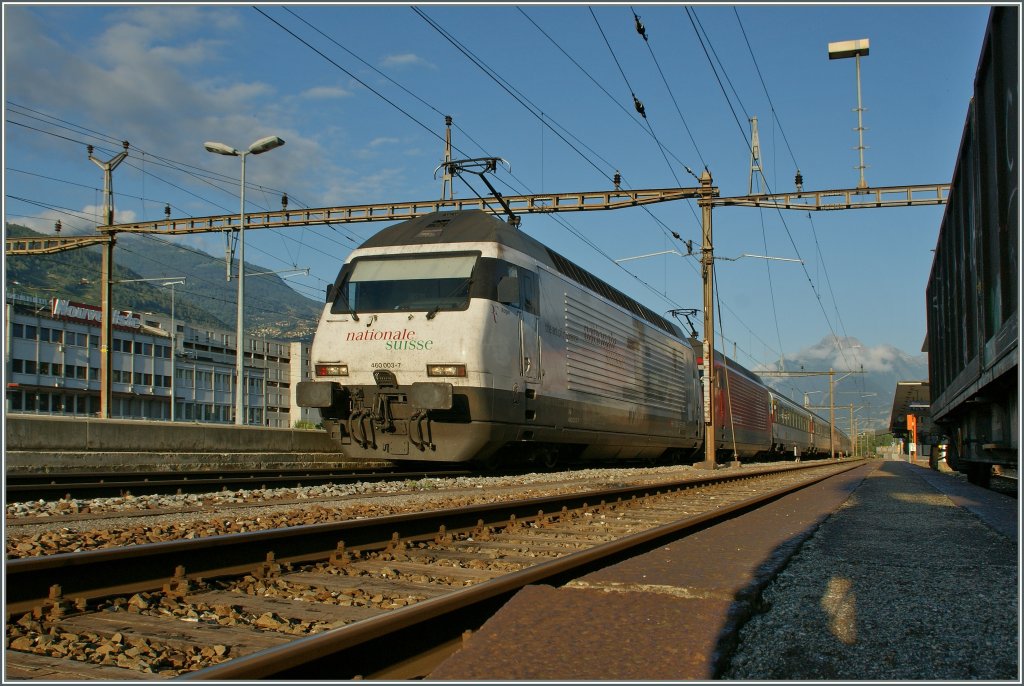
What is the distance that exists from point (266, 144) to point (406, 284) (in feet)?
43.9

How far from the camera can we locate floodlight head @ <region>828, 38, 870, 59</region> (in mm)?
21859

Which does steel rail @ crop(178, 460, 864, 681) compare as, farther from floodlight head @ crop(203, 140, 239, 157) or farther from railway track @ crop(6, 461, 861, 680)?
floodlight head @ crop(203, 140, 239, 157)

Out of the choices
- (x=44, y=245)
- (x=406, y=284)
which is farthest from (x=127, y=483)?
(x=44, y=245)

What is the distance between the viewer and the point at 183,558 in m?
4.44

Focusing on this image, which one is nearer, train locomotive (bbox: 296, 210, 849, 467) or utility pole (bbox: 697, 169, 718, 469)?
train locomotive (bbox: 296, 210, 849, 467)

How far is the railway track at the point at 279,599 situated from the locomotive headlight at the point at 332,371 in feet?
20.5

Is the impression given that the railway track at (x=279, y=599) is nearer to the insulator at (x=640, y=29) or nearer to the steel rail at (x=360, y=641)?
the steel rail at (x=360, y=641)

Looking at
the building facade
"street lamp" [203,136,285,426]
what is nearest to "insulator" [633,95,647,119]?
"street lamp" [203,136,285,426]

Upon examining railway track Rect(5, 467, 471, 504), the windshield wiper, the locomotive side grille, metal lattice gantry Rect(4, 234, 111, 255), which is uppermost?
metal lattice gantry Rect(4, 234, 111, 255)

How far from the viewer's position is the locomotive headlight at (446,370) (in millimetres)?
11688

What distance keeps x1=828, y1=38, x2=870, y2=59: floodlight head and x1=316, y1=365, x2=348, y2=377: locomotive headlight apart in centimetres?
1660

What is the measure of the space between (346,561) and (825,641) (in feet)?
9.33

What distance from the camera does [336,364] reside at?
12461 millimetres

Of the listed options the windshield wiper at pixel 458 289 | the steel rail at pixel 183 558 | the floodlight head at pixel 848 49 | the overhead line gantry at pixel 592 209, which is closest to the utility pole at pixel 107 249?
the overhead line gantry at pixel 592 209
